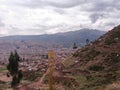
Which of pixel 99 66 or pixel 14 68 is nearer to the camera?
pixel 14 68

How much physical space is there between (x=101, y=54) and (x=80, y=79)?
22243 mm

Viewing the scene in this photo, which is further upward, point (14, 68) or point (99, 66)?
point (14, 68)

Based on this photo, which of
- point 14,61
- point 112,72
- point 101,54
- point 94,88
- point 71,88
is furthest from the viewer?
point 101,54

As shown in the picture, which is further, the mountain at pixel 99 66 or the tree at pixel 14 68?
the tree at pixel 14 68

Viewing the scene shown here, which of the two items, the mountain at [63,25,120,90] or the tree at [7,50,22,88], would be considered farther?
the tree at [7,50,22,88]

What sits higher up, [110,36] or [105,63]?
[110,36]

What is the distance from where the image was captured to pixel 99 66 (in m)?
83.6

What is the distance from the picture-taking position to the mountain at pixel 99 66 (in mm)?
63950

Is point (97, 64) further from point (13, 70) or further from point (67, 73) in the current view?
point (13, 70)

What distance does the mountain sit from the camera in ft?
210

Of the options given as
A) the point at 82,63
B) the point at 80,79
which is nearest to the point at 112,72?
the point at 80,79

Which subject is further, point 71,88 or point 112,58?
point 112,58

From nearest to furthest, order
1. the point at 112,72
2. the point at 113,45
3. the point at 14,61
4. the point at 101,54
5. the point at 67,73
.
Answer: the point at 14,61 → the point at 112,72 → the point at 67,73 → the point at 101,54 → the point at 113,45

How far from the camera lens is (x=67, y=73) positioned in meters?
81.9
